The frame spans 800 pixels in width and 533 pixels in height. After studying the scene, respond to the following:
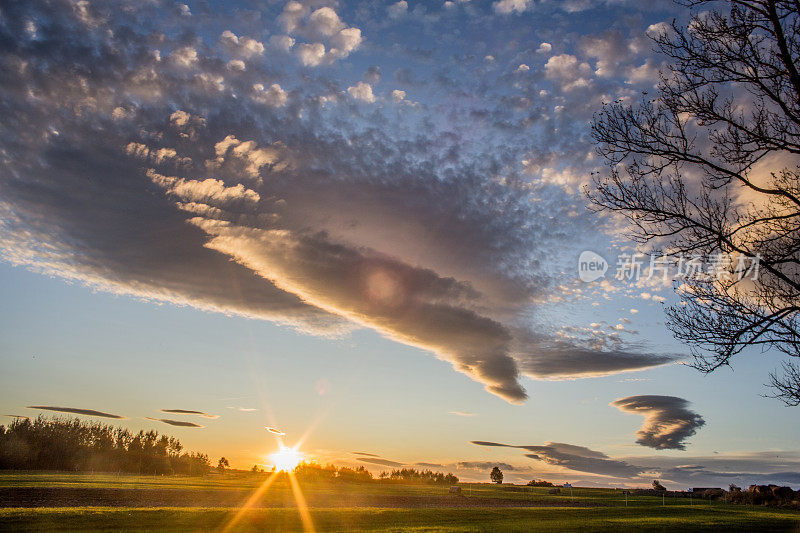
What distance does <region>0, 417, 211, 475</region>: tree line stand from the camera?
118 metres

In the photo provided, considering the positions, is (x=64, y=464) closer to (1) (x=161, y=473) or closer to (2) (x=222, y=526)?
(1) (x=161, y=473)

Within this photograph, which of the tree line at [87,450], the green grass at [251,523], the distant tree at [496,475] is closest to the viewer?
the green grass at [251,523]

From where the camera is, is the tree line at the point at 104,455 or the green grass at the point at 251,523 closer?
the green grass at the point at 251,523

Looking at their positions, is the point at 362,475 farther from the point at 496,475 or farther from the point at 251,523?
the point at 251,523

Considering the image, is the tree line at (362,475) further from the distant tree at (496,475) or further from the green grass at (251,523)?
the green grass at (251,523)

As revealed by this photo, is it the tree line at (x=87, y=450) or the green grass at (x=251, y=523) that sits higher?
the green grass at (x=251, y=523)

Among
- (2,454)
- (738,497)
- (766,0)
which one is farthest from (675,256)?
(2,454)

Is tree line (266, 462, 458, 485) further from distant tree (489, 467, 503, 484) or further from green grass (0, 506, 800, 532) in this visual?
green grass (0, 506, 800, 532)

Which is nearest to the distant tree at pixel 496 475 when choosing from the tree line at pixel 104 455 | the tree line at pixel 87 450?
the tree line at pixel 104 455

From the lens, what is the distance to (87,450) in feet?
458

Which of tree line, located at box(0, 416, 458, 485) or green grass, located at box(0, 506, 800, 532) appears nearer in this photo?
green grass, located at box(0, 506, 800, 532)

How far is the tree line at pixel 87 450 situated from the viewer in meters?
118

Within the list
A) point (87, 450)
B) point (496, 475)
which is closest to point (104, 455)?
point (87, 450)

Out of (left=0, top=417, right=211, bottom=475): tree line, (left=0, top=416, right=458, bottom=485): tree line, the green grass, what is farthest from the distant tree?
the green grass
